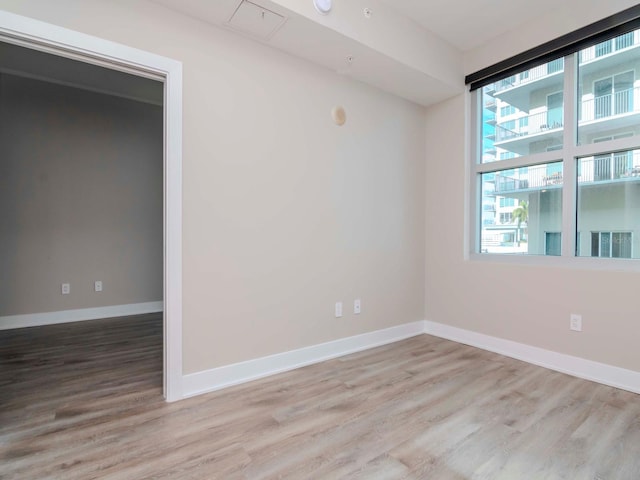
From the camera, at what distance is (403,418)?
194 centimetres

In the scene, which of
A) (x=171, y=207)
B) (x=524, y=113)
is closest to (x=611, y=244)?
(x=524, y=113)

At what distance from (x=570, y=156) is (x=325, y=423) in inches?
109

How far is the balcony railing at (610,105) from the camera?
96.1 inches

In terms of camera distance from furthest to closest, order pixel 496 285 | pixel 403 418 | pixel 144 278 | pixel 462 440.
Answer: pixel 144 278 < pixel 496 285 < pixel 403 418 < pixel 462 440

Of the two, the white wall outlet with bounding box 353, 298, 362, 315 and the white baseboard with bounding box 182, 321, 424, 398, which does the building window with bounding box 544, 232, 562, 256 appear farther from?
the white wall outlet with bounding box 353, 298, 362, 315

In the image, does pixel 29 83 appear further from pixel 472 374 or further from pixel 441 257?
pixel 472 374

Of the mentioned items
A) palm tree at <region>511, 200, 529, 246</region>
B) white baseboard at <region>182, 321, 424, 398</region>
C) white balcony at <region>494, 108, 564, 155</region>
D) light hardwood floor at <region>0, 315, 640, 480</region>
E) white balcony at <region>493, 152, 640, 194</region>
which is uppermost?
Answer: white balcony at <region>494, 108, 564, 155</region>

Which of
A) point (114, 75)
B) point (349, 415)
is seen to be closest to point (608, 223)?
point (349, 415)

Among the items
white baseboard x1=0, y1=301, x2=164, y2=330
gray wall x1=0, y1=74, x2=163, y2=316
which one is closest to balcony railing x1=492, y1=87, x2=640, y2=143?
gray wall x1=0, y1=74, x2=163, y2=316

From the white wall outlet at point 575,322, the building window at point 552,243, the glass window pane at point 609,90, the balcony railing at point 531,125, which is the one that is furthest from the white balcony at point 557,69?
the white wall outlet at point 575,322

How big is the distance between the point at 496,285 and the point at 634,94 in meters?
1.79

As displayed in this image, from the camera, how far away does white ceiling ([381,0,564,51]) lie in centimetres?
261

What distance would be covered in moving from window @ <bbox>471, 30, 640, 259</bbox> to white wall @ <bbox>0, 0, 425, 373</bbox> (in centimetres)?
99

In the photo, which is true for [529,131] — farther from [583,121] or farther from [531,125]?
[583,121]
